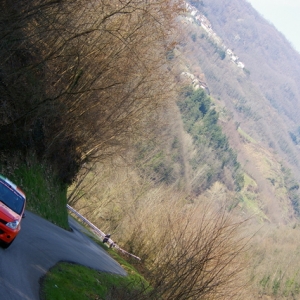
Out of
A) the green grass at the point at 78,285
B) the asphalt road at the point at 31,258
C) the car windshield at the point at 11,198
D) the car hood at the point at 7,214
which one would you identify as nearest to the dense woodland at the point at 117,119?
the green grass at the point at 78,285

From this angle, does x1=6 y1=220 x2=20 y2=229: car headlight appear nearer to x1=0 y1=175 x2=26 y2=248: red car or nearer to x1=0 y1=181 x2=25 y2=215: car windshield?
x1=0 y1=175 x2=26 y2=248: red car

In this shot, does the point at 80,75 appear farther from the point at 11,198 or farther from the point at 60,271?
the point at 60,271

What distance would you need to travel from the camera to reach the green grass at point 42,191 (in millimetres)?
19125

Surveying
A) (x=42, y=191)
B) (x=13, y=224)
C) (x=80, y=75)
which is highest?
(x=80, y=75)

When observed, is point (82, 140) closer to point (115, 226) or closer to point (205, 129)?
point (115, 226)

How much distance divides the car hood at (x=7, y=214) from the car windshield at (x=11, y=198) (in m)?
0.26

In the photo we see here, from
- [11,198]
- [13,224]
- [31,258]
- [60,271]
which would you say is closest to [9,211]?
[13,224]

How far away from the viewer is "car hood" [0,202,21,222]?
1138cm

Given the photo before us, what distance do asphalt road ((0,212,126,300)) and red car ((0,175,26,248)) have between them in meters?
0.42

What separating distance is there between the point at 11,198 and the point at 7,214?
1003 mm

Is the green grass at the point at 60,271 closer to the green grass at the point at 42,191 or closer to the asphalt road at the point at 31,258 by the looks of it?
the green grass at the point at 42,191

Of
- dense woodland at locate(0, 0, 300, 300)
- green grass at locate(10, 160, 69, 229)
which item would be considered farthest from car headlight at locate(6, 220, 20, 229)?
green grass at locate(10, 160, 69, 229)

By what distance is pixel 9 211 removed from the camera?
1185cm

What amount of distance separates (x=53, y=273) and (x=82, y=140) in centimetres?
1217
